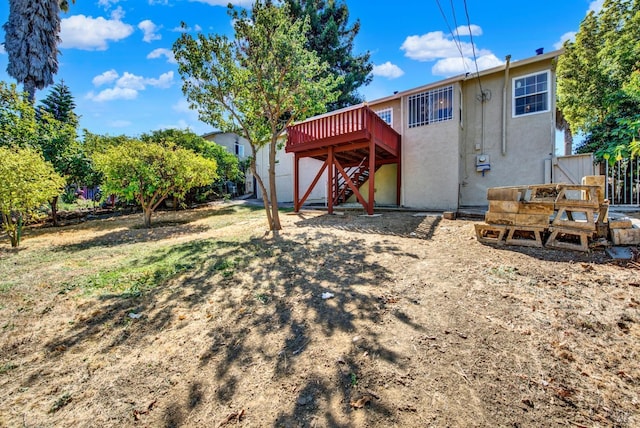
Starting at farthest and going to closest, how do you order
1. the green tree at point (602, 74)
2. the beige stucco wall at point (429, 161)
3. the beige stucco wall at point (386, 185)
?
the beige stucco wall at point (386, 185), the green tree at point (602, 74), the beige stucco wall at point (429, 161)

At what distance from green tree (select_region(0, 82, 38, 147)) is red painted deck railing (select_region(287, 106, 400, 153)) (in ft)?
32.6

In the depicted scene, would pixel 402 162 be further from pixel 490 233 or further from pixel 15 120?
pixel 15 120

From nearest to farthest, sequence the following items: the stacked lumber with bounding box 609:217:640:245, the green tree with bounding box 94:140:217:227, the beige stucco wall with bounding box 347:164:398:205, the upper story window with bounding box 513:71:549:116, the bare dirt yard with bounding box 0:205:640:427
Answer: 1. the bare dirt yard with bounding box 0:205:640:427
2. the stacked lumber with bounding box 609:217:640:245
3. the green tree with bounding box 94:140:217:227
4. the upper story window with bounding box 513:71:549:116
5. the beige stucco wall with bounding box 347:164:398:205

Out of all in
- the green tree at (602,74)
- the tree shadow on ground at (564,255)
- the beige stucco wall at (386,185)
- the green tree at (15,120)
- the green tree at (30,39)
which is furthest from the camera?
the green tree at (30,39)

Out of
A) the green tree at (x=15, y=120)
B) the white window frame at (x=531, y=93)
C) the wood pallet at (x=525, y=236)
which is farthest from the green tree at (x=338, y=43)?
the wood pallet at (x=525, y=236)

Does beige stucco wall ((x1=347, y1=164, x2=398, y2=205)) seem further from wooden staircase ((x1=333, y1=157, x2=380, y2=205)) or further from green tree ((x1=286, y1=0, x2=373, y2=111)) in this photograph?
green tree ((x1=286, y1=0, x2=373, y2=111))

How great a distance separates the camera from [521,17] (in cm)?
773

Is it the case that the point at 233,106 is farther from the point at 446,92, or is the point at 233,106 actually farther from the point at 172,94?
the point at 446,92

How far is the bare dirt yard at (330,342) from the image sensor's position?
1.68m

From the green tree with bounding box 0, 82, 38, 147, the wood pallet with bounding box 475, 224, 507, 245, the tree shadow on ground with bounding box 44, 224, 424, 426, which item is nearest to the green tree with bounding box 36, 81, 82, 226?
the green tree with bounding box 0, 82, 38, 147

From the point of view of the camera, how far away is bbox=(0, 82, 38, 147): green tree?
9.66m

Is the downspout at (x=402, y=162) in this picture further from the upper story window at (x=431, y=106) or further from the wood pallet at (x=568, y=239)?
the wood pallet at (x=568, y=239)

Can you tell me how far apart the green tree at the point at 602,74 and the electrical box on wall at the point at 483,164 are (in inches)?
150

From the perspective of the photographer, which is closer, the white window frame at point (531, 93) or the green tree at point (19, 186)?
the green tree at point (19, 186)
